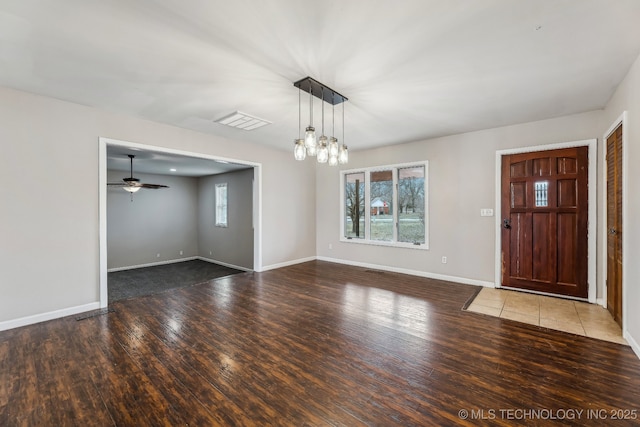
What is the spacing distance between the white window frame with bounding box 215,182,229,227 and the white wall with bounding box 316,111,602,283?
13.8 ft

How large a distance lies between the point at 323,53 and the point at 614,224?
3767 mm

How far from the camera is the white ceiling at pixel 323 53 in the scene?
1877 mm

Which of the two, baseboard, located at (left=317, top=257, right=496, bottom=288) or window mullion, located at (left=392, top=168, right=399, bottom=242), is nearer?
baseboard, located at (left=317, top=257, right=496, bottom=288)

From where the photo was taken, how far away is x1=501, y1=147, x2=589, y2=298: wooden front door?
3928mm

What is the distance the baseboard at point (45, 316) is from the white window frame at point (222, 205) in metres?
4.05

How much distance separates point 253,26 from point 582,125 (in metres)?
4.53

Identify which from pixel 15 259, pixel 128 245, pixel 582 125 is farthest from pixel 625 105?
pixel 128 245

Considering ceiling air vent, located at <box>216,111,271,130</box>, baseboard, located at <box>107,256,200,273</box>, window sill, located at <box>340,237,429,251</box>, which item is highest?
ceiling air vent, located at <box>216,111,271,130</box>

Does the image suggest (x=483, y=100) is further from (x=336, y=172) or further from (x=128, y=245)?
(x=128, y=245)

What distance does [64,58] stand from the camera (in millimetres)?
2438

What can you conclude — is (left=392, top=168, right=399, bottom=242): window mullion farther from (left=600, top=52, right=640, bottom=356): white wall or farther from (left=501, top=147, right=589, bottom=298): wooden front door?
(left=600, top=52, right=640, bottom=356): white wall

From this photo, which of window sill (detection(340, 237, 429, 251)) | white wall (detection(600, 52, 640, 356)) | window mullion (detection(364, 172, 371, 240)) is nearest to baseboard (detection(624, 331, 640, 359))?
white wall (detection(600, 52, 640, 356))

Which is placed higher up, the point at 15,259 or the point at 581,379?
the point at 15,259

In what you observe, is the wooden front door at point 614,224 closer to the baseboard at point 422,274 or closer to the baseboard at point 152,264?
the baseboard at point 422,274
